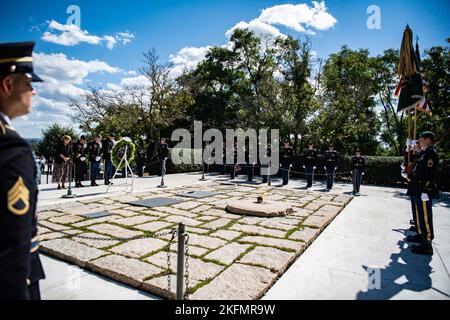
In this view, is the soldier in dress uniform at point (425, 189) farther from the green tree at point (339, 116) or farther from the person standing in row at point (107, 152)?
the green tree at point (339, 116)

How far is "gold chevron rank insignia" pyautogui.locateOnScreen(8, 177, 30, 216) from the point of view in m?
1.14

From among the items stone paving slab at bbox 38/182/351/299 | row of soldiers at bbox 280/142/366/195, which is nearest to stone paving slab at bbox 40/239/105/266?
stone paving slab at bbox 38/182/351/299

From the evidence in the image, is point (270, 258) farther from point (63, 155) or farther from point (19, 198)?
point (63, 155)

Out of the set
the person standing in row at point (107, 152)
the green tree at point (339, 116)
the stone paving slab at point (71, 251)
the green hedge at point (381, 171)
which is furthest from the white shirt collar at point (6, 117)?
the green tree at point (339, 116)

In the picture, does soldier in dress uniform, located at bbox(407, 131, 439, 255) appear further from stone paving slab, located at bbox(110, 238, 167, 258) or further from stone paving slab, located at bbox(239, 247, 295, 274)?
stone paving slab, located at bbox(110, 238, 167, 258)

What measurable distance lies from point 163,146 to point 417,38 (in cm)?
1034

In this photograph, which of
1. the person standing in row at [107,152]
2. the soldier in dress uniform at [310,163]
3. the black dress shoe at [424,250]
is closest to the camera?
the black dress shoe at [424,250]

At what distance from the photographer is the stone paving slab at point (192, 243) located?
3.14 meters

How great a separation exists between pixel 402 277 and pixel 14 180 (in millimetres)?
4228

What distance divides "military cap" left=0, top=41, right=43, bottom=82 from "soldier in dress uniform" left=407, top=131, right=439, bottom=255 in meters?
5.38

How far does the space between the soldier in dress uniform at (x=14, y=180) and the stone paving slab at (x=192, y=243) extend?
1.96m

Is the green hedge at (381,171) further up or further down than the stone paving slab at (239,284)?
further up
